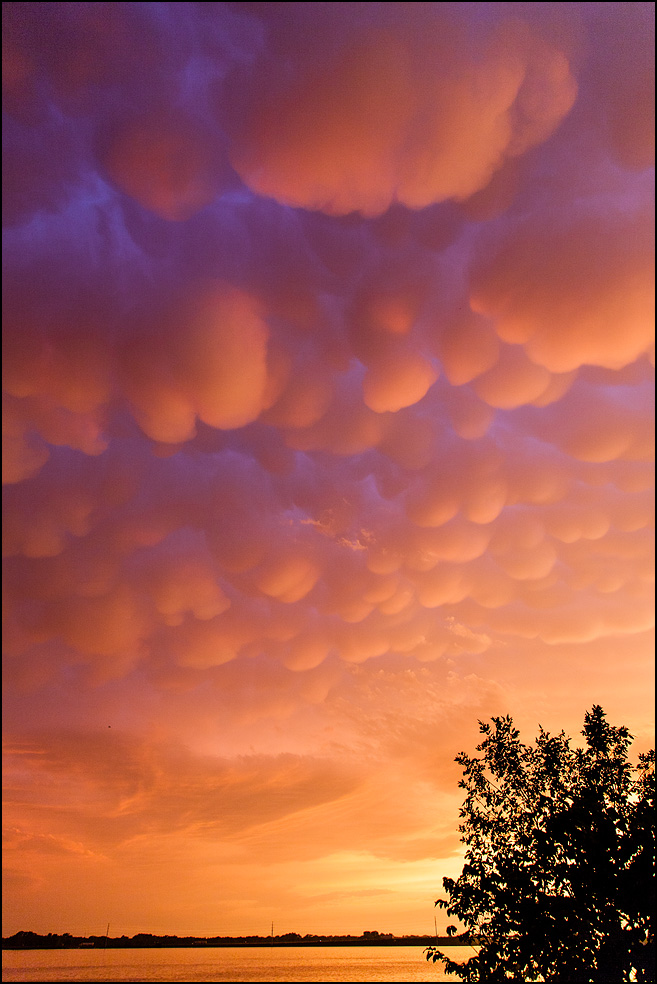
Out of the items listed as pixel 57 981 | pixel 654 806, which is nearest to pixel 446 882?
pixel 654 806

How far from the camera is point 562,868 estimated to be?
71.2 ft

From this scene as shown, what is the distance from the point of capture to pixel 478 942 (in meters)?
22.5

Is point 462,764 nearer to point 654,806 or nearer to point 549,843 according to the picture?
point 549,843

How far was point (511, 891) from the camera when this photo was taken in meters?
22.2

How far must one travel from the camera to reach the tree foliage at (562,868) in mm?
20469

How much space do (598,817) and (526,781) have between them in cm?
285

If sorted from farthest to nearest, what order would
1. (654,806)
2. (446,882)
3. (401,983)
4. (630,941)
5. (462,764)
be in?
→ (401,983) < (462,764) < (446,882) < (654,806) < (630,941)

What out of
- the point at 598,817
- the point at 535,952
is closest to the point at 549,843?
the point at 598,817

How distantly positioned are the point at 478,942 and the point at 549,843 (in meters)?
4.31

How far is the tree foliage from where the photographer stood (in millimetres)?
20469

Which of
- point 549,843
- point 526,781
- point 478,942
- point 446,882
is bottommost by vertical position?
point 478,942

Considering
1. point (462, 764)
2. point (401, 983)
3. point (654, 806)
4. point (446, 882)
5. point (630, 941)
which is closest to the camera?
point (630, 941)

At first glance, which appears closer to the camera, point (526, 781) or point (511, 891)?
point (511, 891)

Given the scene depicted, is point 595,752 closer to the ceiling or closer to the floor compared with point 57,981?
closer to the ceiling
